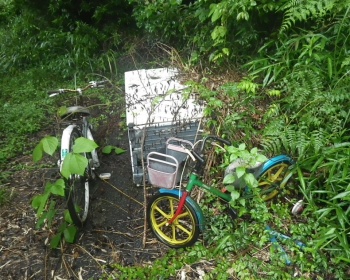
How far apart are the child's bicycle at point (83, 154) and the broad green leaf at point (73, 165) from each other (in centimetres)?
32

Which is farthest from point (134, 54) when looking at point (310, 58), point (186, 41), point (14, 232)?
point (14, 232)

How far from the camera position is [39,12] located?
6.58 m

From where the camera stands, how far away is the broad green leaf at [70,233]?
10.3 ft

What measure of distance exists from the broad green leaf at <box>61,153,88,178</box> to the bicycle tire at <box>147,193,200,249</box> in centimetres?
75

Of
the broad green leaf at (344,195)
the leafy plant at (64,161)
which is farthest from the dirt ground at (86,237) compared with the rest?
the broad green leaf at (344,195)

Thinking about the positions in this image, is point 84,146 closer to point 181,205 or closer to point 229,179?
point 181,205

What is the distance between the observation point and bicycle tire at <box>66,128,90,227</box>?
3027 mm

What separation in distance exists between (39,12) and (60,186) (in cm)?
499

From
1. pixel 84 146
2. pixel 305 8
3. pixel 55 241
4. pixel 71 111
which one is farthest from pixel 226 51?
pixel 55 241

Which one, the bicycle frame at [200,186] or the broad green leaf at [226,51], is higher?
the broad green leaf at [226,51]

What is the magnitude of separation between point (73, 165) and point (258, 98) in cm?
227

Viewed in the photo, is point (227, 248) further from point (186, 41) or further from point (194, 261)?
point (186, 41)

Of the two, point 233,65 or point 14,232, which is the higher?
point 233,65

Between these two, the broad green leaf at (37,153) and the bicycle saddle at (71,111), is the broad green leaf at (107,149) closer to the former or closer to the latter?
the bicycle saddle at (71,111)
